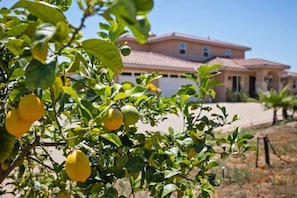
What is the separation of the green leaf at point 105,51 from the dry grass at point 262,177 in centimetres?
470

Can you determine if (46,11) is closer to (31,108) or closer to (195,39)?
(31,108)

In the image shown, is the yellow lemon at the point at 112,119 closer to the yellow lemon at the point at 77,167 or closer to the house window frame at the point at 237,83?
the yellow lemon at the point at 77,167

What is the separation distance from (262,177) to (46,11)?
6.01m

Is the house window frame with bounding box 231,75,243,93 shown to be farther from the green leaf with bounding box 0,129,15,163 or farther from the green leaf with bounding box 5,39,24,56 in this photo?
the green leaf with bounding box 5,39,24,56

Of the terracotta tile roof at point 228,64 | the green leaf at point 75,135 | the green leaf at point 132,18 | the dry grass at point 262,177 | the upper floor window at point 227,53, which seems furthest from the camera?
the upper floor window at point 227,53

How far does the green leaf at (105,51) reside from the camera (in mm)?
813

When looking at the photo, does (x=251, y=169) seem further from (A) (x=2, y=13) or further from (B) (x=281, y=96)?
(B) (x=281, y=96)

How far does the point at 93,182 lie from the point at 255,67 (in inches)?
1129

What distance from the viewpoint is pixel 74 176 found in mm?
906

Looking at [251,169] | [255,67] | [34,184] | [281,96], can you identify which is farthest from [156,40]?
[34,184]

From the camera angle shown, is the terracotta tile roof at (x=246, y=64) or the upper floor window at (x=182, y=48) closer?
the terracotta tile roof at (x=246, y=64)

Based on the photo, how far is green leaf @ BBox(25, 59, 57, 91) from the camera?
71cm

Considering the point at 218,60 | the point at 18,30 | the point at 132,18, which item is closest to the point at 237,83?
the point at 218,60

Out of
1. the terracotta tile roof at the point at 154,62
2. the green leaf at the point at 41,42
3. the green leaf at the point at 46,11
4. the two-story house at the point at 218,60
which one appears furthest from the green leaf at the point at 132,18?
the two-story house at the point at 218,60
